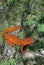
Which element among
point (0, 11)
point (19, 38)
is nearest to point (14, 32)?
point (19, 38)

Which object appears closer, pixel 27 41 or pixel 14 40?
pixel 27 41

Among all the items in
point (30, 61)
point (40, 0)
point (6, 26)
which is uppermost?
point (40, 0)

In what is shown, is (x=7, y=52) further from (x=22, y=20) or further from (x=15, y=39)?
(x=22, y=20)

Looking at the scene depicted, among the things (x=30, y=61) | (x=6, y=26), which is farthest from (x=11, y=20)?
(x=30, y=61)

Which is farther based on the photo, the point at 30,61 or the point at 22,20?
the point at 22,20

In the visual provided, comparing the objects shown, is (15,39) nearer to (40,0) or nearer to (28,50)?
(28,50)

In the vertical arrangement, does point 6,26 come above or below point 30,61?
above

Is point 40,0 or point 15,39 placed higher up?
point 40,0

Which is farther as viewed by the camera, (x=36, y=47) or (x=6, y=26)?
(x=6, y=26)
